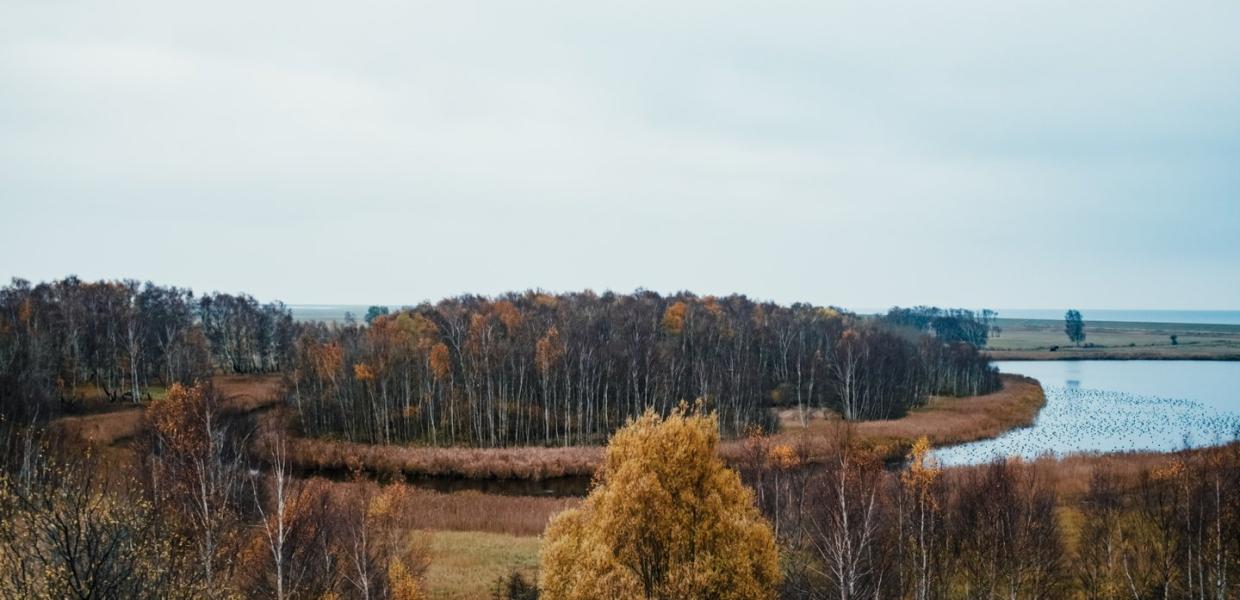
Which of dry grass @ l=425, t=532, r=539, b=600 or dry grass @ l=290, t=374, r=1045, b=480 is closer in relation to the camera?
dry grass @ l=425, t=532, r=539, b=600

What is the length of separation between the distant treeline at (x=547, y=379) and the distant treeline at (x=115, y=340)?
1532 cm

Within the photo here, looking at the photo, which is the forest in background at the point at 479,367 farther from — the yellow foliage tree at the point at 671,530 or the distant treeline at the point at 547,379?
the yellow foliage tree at the point at 671,530

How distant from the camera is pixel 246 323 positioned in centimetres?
11456

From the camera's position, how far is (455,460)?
220 ft

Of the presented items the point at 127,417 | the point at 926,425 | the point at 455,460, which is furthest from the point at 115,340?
the point at 926,425

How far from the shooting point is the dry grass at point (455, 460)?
214ft

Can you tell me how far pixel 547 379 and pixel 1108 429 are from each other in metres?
59.7

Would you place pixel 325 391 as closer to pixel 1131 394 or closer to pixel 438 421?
pixel 438 421

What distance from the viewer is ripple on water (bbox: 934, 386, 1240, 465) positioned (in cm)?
6700

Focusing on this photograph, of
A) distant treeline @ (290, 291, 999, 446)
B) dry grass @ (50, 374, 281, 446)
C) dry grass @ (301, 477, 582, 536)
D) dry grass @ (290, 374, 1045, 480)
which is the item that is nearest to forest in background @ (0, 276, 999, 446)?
distant treeline @ (290, 291, 999, 446)

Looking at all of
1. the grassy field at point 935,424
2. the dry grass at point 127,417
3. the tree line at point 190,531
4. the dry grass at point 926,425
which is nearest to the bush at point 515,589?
the tree line at point 190,531

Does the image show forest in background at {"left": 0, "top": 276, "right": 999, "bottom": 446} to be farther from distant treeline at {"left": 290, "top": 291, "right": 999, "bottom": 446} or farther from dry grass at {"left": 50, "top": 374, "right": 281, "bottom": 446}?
dry grass at {"left": 50, "top": 374, "right": 281, "bottom": 446}

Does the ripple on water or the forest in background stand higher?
A: the forest in background

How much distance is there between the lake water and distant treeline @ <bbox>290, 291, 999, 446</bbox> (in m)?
17.5
